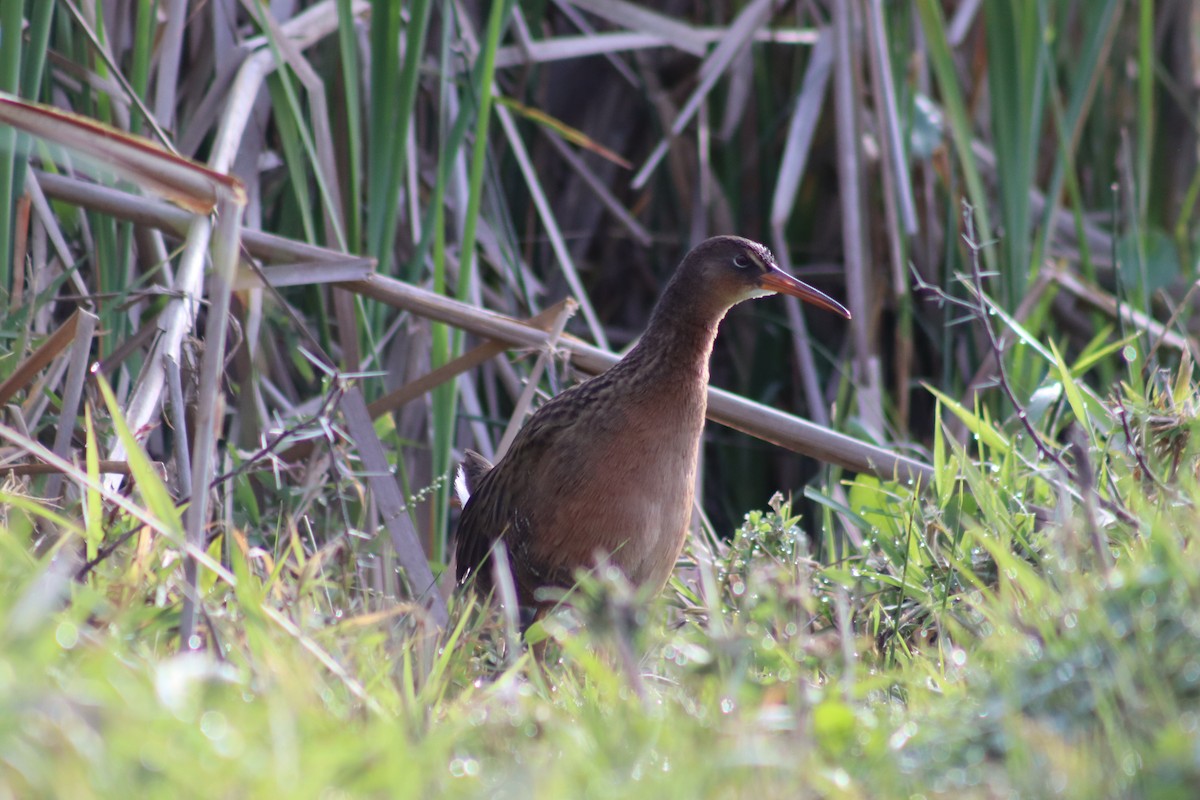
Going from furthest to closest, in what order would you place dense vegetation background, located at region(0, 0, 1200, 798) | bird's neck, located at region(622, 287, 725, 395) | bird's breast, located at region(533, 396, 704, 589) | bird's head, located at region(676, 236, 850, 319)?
bird's head, located at region(676, 236, 850, 319)
bird's neck, located at region(622, 287, 725, 395)
bird's breast, located at region(533, 396, 704, 589)
dense vegetation background, located at region(0, 0, 1200, 798)

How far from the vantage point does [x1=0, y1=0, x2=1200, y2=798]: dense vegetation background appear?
1.52 m

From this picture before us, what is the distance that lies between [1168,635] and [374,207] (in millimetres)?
2346

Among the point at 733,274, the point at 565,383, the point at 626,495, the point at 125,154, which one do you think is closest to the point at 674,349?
the point at 733,274

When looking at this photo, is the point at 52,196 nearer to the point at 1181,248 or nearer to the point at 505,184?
the point at 505,184

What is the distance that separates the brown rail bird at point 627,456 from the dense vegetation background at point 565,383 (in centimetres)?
15

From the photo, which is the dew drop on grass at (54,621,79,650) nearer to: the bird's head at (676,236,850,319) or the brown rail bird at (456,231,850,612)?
the brown rail bird at (456,231,850,612)

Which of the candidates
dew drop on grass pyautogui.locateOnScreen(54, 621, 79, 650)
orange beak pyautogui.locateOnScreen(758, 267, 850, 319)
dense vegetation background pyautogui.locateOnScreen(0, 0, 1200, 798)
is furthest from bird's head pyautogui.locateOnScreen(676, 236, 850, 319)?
dew drop on grass pyautogui.locateOnScreen(54, 621, 79, 650)

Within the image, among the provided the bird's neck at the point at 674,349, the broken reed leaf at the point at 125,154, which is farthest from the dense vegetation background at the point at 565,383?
the bird's neck at the point at 674,349

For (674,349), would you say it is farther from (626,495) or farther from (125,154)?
(125,154)

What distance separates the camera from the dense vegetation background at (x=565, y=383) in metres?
1.52

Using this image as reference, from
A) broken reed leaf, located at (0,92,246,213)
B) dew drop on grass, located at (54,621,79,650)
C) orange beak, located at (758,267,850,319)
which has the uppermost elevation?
broken reed leaf, located at (0,92,246,213)

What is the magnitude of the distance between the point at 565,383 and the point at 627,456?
926 mm

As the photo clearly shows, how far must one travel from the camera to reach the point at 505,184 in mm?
4789

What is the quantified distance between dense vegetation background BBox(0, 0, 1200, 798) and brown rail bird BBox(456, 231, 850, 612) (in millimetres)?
146
